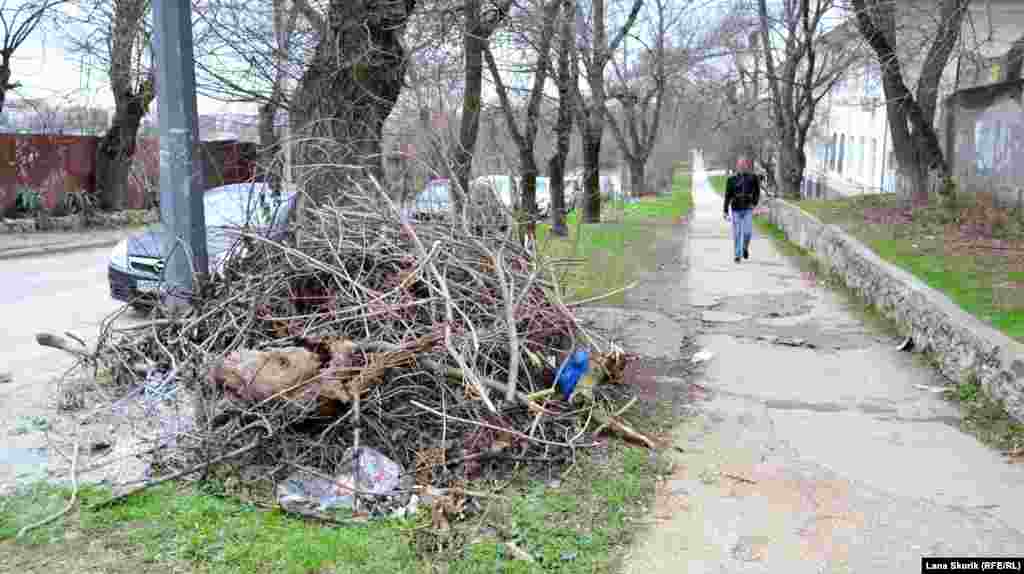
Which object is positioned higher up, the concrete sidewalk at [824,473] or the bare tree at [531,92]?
the bare tree at [531,92]

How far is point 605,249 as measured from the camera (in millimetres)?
16141

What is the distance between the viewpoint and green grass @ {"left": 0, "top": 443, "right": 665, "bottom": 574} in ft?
13.0

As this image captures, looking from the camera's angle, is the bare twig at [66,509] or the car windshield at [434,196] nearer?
the bare twig at [66,509]

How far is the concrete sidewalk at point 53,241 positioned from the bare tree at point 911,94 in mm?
14353

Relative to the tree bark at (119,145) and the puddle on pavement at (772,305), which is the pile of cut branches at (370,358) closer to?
the puddle on pavement at (772,305)

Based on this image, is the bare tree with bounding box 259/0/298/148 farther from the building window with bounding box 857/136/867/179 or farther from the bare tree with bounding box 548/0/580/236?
the building window with bounding box 857/136/867/179

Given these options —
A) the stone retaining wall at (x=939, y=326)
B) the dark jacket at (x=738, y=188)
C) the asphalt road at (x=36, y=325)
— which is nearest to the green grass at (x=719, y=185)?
the dark jacket at (x=738, y=188)

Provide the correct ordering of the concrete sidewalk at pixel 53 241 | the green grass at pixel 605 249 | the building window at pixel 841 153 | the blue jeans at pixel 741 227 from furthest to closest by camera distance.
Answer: the building window at pixel 841 153 < the concrete sidewalk at pixel 53 241 < the blue jeans at pixel 741 227 < the green grass at pixel 605 249

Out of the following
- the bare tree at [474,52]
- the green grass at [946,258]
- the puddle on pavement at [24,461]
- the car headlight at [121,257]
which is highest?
the bare tree at [474,52]

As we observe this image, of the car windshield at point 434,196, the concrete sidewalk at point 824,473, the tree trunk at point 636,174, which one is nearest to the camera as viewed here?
the concrete sidewalk at point 824,473

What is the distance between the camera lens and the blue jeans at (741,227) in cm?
1446

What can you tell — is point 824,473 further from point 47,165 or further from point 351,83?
point 47,165

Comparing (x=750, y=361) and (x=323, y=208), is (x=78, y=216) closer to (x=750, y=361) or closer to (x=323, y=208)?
(x=323, y=208)

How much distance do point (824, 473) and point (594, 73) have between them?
15.5 metres
